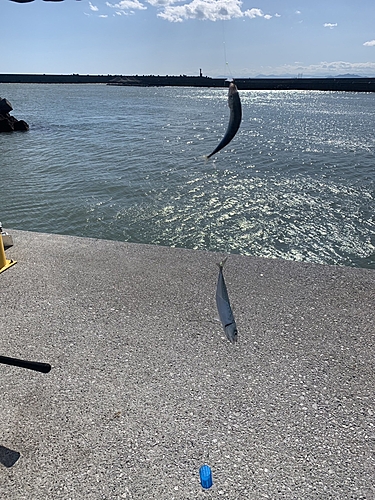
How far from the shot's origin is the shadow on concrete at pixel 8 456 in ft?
9.27

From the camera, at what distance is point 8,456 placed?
2.88 meters

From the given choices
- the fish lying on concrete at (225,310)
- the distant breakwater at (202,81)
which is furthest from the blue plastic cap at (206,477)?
the distant breakwater at (202,81)

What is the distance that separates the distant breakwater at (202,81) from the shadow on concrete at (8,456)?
6218cm

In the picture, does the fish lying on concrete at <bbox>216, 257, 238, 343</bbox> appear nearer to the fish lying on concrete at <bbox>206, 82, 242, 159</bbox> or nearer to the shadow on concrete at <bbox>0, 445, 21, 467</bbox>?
the fish lying on concrete at <bbox>206, 82, 242, 159</bbox>

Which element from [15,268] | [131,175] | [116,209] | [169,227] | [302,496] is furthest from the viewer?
[131,175]

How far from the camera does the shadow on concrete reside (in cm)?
283

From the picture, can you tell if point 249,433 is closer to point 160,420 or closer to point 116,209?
point 160,420

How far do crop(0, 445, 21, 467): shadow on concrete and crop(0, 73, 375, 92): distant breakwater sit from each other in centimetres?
6218

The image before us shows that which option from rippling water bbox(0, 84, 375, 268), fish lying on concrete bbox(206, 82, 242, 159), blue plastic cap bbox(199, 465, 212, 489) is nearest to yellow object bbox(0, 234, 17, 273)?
rippling water bbox(0, 84, 375, 268)

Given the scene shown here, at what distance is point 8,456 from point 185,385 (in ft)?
4.82

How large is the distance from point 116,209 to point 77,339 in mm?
8468

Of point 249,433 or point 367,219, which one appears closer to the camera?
point 249,433

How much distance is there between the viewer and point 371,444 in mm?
2980

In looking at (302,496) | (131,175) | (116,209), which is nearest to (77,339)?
(302,496)
